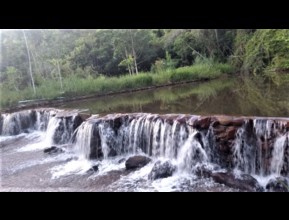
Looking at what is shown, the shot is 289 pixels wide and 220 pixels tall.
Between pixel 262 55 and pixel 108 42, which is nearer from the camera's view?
pixel 262 55

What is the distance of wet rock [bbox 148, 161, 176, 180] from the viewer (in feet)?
15.6

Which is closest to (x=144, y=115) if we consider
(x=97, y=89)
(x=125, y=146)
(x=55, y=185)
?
(x=125, y=146)

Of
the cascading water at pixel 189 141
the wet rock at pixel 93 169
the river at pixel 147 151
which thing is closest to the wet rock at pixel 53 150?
the river at pixel 147 151

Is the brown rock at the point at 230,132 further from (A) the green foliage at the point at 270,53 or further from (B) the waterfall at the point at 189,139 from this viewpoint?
(A) the green foliage at the point at 270,53

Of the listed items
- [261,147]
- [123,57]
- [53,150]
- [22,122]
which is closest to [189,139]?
[261,147]

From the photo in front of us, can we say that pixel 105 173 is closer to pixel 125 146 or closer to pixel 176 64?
pixel 125 146

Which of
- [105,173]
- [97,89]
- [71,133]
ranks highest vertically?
[97,89]

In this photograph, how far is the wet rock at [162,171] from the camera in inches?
188

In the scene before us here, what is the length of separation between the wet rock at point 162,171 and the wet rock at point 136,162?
0.47 m

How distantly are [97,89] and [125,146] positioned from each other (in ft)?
23.9

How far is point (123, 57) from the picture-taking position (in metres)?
18.8

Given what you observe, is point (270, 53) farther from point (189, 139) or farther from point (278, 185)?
point (278, 185)

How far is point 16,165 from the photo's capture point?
243 inches

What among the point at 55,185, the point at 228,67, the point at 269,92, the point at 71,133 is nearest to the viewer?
the point at 55,185
